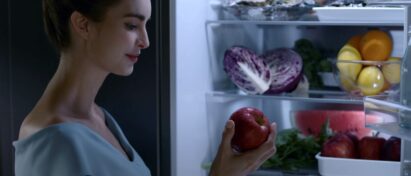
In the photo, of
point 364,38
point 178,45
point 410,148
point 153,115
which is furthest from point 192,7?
point 410,148

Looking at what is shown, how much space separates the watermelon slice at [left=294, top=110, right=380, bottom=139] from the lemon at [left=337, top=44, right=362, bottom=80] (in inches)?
13.4

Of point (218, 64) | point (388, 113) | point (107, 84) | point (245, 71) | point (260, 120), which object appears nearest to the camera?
point (388, 113)

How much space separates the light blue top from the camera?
1.14 metres

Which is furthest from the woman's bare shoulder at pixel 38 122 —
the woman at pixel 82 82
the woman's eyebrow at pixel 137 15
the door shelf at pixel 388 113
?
the door shelf at pixel 388 113

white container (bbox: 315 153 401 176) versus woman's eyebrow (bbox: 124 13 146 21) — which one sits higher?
woman's eyebrow (bbox: 124 13 146 21)

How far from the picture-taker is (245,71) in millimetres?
2004

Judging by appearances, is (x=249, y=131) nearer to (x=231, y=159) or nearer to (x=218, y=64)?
(x=231, y=159)

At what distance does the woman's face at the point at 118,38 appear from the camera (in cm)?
125

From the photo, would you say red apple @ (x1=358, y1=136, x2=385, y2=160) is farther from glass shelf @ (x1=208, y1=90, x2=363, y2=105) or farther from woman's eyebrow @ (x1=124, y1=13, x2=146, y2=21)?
woman's eyebrow @ (x1=124, y1=13, x2=146, y2=21)

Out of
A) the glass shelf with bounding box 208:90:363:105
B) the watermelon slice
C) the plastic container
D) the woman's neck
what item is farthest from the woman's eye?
the watermelon slice

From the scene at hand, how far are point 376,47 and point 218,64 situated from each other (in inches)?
22.1

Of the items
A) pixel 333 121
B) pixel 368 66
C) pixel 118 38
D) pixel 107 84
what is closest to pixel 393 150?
pixel 368 66

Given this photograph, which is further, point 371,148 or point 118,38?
point 371,148

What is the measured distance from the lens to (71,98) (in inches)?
50.0
